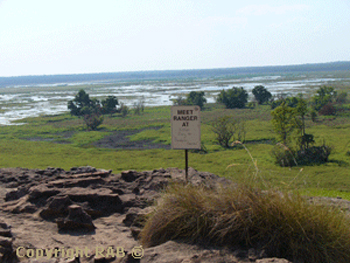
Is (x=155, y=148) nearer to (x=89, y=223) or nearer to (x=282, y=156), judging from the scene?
(x=282, y=156)

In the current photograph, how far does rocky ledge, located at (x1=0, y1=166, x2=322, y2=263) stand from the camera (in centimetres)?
543

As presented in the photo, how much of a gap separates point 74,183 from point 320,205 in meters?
5.93

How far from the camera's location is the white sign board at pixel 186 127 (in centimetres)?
853

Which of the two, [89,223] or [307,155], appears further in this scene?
[307,155]

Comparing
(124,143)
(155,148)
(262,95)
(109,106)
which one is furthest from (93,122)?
(262,95)

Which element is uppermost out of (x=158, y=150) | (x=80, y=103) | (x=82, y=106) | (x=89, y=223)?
(x=89, y=223)

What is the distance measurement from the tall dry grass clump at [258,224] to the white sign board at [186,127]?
2.52 metres

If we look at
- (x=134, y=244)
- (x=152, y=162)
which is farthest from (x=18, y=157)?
(x=134, y=244)

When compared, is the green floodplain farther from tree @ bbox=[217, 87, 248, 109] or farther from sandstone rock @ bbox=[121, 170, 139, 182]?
tree @ bbox=[217, 87, 248, 109]

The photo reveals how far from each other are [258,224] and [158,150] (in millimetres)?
20988

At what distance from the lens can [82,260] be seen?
19.6 feet

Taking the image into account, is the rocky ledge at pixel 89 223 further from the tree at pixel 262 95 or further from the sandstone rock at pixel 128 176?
the tree at pixel 262 95

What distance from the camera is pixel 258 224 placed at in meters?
5.40

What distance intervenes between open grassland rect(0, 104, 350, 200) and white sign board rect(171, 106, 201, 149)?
11.1 ft
